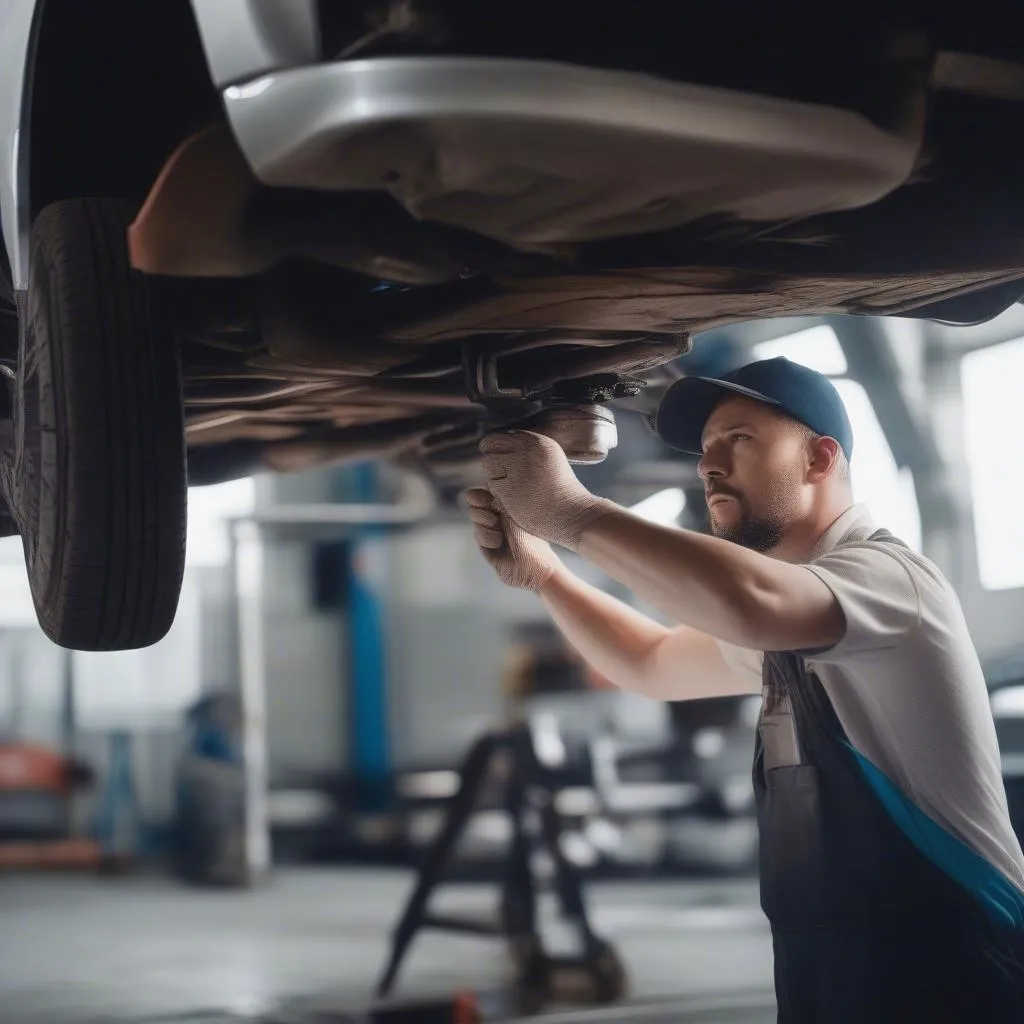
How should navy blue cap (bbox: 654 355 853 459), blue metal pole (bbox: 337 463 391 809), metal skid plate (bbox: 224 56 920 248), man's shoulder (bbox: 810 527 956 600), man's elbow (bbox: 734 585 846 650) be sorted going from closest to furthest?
1. metal skid plate (bbox: 224 56 920 248)
2. man's elbow (bbox: 734 585 846 650)
3. man's shoulder (bbox: 810 527 956 600)
4. navy blue cap (bbox: 654 355 853 459)
5. blue metal pole (bbox: 337 463 391 809)

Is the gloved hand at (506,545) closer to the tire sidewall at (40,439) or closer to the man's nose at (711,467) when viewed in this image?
the man's nose at (711,467)

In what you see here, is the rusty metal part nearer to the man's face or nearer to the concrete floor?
the man's face

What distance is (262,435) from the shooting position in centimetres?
228

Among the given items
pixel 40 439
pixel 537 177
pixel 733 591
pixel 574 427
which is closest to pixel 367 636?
pixel 574 427

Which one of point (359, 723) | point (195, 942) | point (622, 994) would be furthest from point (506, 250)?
point (359, 723)

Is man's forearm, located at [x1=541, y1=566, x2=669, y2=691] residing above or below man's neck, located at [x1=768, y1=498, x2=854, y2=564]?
below

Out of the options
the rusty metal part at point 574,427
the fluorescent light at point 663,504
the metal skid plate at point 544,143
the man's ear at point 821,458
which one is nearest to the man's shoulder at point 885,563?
the man's ear at point 821,458

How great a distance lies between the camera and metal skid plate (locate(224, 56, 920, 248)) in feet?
3.09

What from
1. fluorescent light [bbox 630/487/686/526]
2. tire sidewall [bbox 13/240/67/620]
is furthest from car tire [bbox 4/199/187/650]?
fluorescent light [bbox 630/487/686/526]

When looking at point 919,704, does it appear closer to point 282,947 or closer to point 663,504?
point 663,504

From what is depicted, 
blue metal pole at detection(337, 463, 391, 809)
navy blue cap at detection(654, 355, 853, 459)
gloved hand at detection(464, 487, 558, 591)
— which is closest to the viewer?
navy blue cap at detection(654, 355, 853, 459)

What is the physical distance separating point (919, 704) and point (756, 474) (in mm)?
347

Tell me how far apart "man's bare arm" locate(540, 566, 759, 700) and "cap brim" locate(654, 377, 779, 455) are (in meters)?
0.27

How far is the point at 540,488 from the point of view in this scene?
1566 mm
